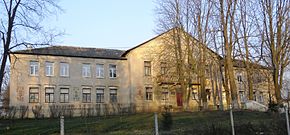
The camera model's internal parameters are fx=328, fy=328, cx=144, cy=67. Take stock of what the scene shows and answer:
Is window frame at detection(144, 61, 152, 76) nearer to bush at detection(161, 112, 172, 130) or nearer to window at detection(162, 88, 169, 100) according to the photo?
window at detection(162, 88, 169, 100)

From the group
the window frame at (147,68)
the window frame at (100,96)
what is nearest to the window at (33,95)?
the window frame at (100,96)

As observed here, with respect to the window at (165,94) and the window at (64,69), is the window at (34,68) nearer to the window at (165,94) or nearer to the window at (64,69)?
the window at (64,69)

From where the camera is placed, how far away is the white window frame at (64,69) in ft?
126

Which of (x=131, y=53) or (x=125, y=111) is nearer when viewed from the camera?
(x=125, y=111)

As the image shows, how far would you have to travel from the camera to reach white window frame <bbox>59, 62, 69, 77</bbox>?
126 ft

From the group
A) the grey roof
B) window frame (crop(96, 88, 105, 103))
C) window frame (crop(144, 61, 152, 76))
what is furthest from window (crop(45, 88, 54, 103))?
window frame (crop(144, 61, 152, 76))

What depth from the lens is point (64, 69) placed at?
3866cm

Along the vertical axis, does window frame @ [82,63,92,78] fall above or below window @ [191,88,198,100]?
above

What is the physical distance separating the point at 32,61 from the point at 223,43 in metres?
21.4

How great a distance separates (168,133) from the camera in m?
13.7

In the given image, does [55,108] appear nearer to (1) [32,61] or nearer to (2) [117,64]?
(1) [32,61]

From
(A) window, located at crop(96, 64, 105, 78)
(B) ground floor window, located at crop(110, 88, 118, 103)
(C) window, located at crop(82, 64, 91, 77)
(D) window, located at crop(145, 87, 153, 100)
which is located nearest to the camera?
(C) window, located at crop(82, 64, 91, 77)

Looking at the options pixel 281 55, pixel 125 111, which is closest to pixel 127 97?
pixel 125 111

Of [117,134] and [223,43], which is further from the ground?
[223,43]
